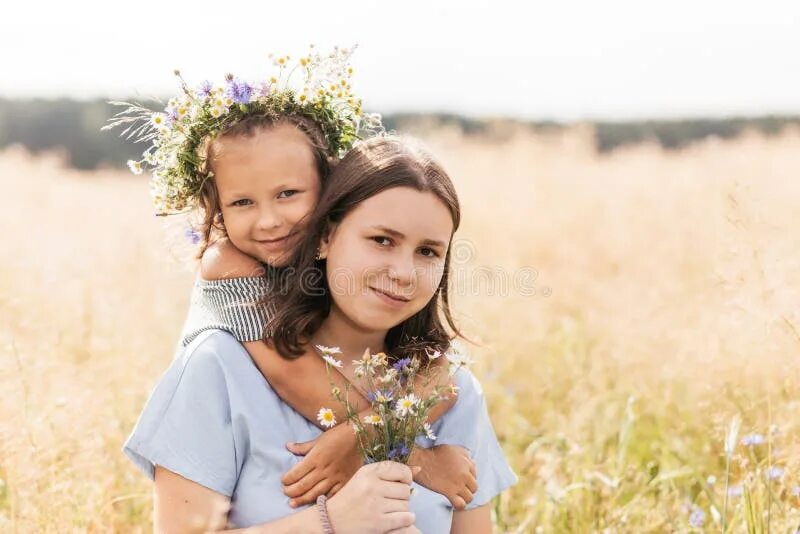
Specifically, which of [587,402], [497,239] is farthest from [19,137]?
[587,402]

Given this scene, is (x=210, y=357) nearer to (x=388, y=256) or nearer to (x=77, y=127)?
(x=388, y=256)

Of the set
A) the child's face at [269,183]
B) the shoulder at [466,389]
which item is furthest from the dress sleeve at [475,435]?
the child's face at [269,183]

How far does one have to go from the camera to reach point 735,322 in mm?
2984

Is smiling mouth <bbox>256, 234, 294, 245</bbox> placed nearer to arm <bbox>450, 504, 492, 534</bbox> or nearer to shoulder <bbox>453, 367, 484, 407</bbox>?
shoulder <bbox>453, 367, 484, 407</bbox>

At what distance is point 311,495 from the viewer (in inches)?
90.3

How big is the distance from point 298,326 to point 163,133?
919mm

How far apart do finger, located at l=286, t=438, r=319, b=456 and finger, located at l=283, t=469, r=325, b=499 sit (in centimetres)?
7

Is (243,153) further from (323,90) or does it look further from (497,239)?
(497,239)

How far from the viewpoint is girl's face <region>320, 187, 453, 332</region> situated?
7.87 feet

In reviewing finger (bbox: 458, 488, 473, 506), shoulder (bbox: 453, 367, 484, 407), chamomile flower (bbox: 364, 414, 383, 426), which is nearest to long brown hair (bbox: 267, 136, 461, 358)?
shoulder (bbox: 453, 367, 484, 407)

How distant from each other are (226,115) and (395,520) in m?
1.43

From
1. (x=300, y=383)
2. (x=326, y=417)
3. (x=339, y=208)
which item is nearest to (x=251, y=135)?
(x=339, y=208)

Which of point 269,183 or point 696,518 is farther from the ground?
point 269,183

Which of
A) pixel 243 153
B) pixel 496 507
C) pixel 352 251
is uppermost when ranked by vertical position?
pixel 243 153
